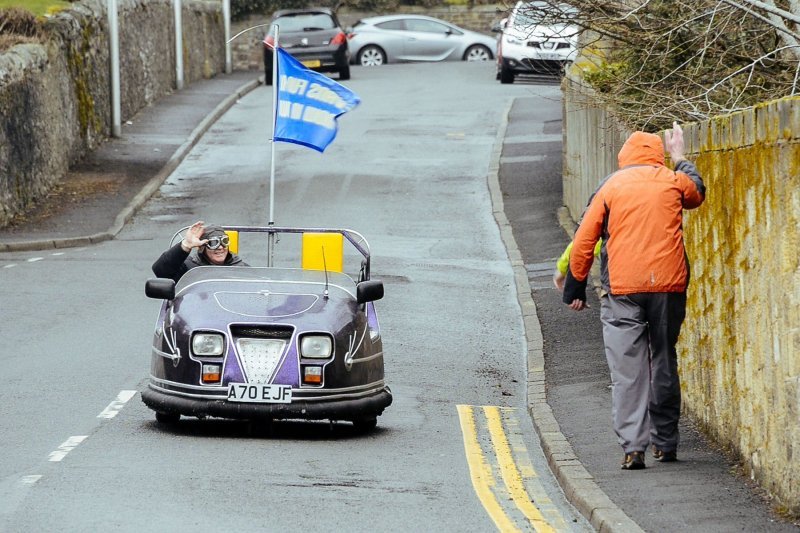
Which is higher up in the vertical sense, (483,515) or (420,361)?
(483,515)

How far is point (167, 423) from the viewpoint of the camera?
10.7 metres

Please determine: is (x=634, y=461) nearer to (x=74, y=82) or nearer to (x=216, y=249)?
(x=216, y=249)

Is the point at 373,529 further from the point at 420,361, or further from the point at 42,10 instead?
the point at 42,10

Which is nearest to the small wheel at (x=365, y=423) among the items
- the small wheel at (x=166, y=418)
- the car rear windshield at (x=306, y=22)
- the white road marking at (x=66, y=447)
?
the small wheel at (x=166, y=418)

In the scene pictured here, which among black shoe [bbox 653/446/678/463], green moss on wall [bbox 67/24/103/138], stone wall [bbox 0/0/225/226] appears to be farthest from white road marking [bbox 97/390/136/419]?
green moss on wall [bbox 67/24/103/138]

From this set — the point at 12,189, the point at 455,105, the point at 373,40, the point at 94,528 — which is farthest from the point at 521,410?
the point at 373,40

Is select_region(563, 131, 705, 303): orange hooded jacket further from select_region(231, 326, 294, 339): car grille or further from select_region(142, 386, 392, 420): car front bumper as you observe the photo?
select_region(231, 326, 294, 339): car grille

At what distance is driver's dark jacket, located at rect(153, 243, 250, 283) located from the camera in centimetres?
1138

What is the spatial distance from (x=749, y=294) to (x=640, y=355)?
752mm

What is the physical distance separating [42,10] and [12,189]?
787 cm

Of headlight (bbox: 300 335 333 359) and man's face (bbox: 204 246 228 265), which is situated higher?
man's face (bbox: 204 246 228 265)

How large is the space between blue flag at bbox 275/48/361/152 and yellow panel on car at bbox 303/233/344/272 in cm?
670

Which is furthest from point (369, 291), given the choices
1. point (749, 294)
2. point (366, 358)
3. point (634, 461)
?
point (749, 294)

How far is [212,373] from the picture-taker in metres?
10.0
